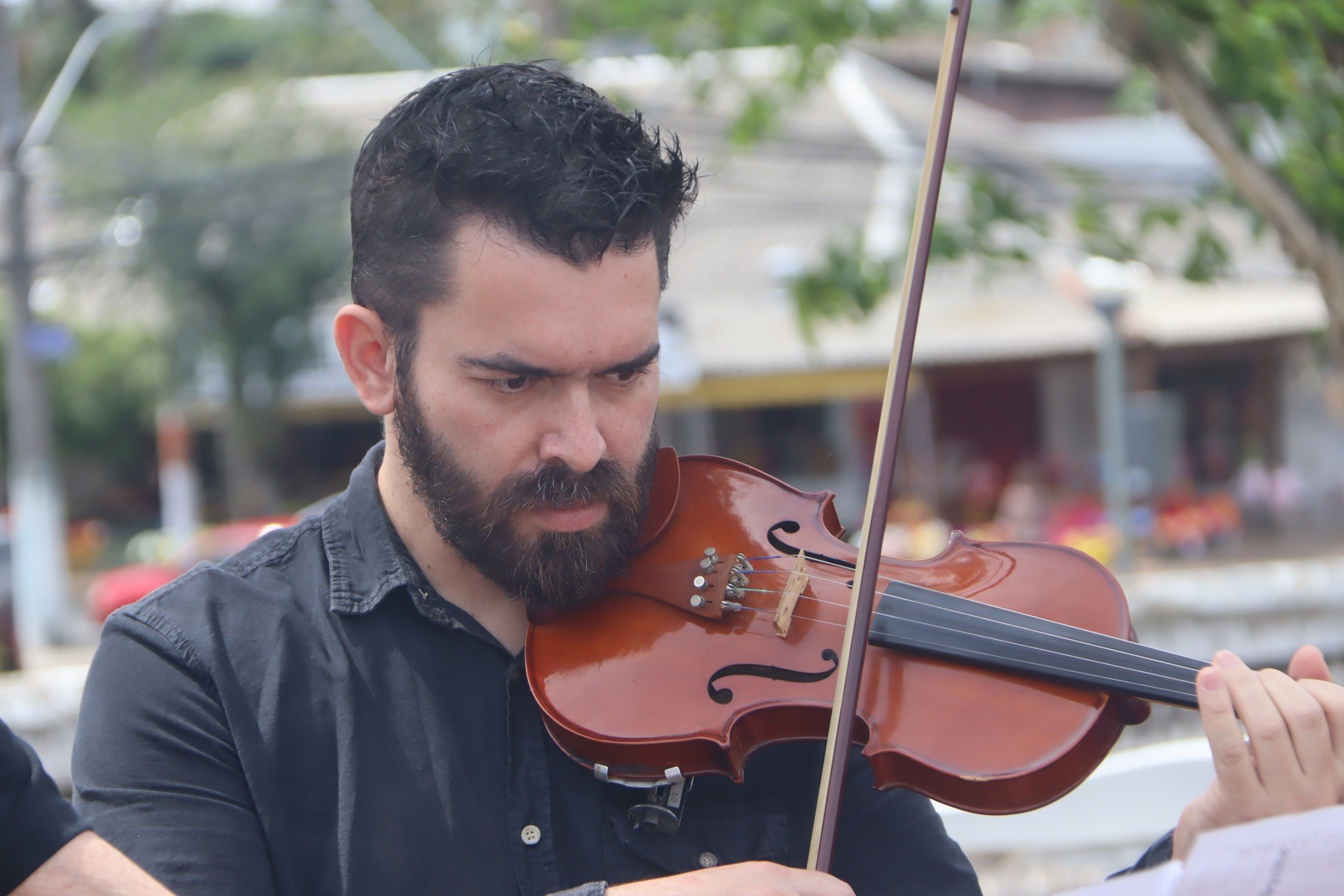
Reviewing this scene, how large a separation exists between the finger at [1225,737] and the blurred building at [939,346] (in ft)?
30.5

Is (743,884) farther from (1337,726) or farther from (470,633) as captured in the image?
(1337,726)

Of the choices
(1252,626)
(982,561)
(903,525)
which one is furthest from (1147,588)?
(903,525)

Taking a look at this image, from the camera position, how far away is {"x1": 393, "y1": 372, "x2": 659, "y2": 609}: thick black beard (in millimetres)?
1409

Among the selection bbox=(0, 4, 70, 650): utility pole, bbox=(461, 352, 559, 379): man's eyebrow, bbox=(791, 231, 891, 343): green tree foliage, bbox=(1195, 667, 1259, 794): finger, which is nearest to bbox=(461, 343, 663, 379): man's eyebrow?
bbox=(461, 352, 559, 379): man's eyebrow

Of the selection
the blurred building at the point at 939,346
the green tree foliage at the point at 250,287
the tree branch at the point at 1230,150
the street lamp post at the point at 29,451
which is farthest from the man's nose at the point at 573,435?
the green tree foliage at the point at 250,287

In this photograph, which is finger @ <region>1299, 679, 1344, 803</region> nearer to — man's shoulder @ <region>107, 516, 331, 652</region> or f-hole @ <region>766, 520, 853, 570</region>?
f-hole @ <region>766, 520, 853, 570</region>

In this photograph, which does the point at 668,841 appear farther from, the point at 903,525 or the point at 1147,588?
the point at 903,525

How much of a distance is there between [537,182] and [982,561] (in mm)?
713

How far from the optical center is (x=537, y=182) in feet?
4.54

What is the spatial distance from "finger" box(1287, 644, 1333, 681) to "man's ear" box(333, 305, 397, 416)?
1.01m

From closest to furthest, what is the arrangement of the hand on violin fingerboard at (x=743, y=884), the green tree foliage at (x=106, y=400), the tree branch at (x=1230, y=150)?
the hand on violin fingerboard at (x=743, y=884)
the tree branch at (x=1230, y=150)
the green tree foliage at (x=106, y=400)

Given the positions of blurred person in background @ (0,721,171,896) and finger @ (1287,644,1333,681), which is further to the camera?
finger @ (1287,644,1333,681)

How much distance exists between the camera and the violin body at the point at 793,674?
1379mm

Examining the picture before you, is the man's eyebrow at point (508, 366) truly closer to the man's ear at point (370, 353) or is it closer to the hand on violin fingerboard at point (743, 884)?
the man's ear at point (370, 353)
